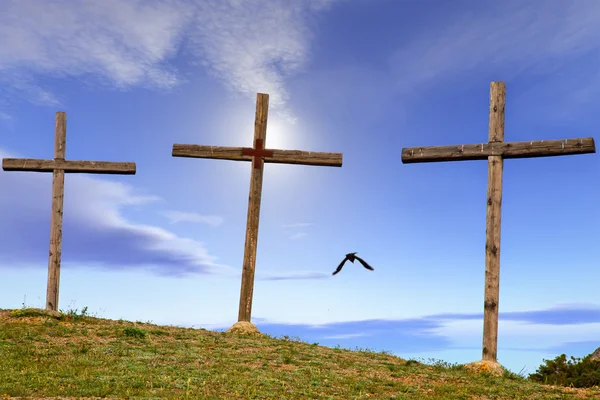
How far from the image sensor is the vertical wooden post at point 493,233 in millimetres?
18297

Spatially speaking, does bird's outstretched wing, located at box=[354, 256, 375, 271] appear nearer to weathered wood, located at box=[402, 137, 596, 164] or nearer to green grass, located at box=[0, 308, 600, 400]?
green grass, located at box=[0, 308, 600, 400]

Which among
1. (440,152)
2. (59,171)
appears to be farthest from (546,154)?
(59,171)

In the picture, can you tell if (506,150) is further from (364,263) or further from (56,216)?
(56,216)

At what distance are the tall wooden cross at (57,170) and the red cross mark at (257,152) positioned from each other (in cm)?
513

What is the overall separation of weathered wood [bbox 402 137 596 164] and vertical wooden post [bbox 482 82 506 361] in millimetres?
239

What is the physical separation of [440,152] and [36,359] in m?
13.0

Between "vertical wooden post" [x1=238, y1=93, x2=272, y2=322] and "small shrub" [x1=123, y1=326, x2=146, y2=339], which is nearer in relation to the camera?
"small shrub" [x1=123, y1=326, x2=146, y2=339]

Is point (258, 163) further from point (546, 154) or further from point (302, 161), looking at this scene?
point (546, 154)

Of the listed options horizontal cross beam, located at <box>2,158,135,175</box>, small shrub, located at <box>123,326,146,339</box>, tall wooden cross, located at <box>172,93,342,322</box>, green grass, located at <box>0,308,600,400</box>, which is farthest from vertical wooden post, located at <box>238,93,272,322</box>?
horizontal cross beam, located at <box>2,158,135,175</box>

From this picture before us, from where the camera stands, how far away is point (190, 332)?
1991 cm

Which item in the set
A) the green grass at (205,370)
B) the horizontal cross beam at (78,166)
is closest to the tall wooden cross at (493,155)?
the green grass at (205,370)

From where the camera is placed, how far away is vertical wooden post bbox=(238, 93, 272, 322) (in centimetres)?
2141

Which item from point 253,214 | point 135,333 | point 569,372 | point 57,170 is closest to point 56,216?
point 57,170

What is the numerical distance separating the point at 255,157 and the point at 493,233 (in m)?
8.67
